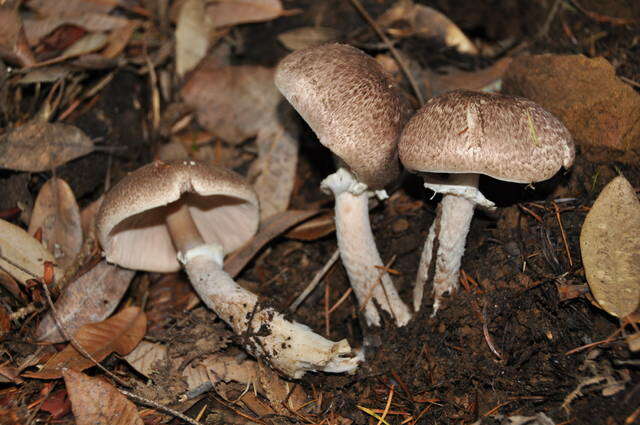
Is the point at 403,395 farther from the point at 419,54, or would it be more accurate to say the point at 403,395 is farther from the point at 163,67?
the point at 163,67

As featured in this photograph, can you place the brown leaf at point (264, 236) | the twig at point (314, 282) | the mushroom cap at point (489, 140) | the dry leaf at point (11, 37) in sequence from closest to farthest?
1. the mushroom cap at point (489, 140)
2. the twig at point (314, 282)
3. the brown leaf at point (264, 236)
4. the dry leaf at point (11, 37)

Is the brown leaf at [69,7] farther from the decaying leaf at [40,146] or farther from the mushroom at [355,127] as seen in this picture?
the mushroom at [355,127]

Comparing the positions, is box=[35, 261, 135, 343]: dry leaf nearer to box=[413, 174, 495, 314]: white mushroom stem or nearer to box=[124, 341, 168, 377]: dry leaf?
box=[124, 341, 168, 377]: dry leaf

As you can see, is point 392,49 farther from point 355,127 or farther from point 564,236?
point 564,236

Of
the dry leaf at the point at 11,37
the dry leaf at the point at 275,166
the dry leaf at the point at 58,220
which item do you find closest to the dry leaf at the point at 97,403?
the dry leaf at the point at 58,220

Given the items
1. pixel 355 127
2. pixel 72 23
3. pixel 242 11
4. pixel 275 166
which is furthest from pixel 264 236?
pixel 72 23

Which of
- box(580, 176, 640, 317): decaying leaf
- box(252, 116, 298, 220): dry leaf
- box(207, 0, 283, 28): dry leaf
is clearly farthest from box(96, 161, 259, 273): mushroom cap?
box(580, 176, 640, 317): decaying leaf
